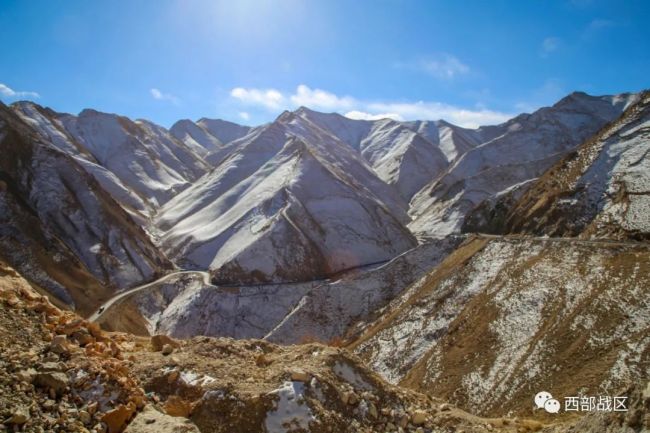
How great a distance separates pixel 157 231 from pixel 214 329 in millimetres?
48704

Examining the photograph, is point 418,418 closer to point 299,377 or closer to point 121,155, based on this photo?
point 299,377

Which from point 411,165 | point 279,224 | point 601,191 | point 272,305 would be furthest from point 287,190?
point 411,165

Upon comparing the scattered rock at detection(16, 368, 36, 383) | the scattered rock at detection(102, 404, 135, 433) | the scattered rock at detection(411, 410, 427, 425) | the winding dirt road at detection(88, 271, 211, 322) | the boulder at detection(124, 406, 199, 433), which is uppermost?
the winding dirt road at detection(88, 271, 211, 322)

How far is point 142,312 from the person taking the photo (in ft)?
208

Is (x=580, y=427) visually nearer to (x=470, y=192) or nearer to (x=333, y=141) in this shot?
(x=470, y=192)

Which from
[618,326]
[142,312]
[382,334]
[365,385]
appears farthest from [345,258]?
[365,385]

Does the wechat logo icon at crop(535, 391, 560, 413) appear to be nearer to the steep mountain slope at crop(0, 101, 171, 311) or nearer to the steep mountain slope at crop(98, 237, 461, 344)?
the steep mountain slope at crop(98, 237, 461, 344)

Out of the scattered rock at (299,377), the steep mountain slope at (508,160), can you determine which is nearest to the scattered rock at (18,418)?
the scattered rock at (299,377)

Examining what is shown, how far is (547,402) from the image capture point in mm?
24562

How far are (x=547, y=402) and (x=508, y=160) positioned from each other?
132730mm

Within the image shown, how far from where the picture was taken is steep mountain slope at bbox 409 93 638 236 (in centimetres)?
10988

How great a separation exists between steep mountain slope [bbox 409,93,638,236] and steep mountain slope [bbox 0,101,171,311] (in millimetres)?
63832

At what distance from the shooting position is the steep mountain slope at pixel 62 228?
58.2 metres

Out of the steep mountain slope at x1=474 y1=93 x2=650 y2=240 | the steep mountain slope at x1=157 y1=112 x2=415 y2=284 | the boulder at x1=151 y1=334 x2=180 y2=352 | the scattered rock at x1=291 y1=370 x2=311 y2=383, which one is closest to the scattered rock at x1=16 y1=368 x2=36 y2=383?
the boulder at x1=151 y1=334 x2=180 y2=352
